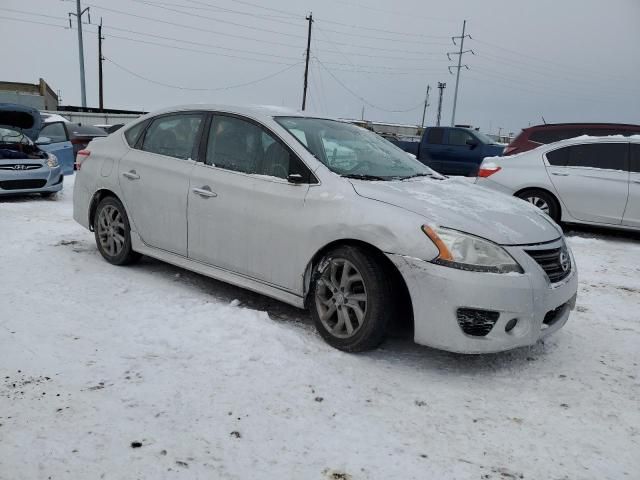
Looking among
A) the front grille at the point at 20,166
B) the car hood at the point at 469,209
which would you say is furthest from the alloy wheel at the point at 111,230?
the front grille at the point at 20,166

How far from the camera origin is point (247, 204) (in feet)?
12.8

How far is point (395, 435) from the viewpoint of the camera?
A: 2.58m

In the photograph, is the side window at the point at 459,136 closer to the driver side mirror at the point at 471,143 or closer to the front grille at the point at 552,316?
the driver side mirror at the point at 471,143

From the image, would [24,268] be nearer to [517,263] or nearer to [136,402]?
[136,402]

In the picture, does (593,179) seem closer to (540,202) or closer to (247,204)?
(540,202)

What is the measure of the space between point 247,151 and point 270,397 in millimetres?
1990

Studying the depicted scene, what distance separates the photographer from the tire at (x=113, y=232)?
4.96 m

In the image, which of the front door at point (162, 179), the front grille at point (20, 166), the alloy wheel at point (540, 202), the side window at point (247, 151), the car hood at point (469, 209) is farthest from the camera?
the front grille at point (20, 166)

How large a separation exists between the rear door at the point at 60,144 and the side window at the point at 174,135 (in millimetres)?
6818

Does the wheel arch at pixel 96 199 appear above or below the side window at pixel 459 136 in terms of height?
below

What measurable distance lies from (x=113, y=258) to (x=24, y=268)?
2.44 feet

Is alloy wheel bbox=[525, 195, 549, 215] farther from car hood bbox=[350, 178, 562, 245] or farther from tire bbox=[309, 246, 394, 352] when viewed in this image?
tire bbox=[309, 246, 394, 352]

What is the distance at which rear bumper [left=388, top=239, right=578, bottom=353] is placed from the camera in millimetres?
3033

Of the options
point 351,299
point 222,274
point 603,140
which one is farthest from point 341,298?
point 603,140
